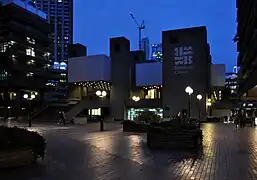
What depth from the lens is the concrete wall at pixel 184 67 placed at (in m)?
47.3

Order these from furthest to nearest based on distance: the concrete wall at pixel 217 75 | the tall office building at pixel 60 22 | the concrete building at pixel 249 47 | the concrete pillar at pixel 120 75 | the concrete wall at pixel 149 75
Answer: the tall office building at pixel 60 22 < the concrete wall at pixel 149 75 < the concrete wall at pixel 217 75 < the concrete pillar at pixel 120 75 < the concrete building at pixel 249 47

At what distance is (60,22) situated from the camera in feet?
631

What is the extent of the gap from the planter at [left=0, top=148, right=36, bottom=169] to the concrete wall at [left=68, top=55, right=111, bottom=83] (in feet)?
139

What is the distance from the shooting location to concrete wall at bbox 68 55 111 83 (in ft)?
173

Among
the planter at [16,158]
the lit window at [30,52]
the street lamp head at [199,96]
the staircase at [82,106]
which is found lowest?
the planter at [16,158]

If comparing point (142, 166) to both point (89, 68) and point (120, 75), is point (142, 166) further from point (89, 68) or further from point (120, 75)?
point (89, 68)

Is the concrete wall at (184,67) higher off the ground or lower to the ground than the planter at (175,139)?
A: higher

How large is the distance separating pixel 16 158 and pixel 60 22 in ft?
625

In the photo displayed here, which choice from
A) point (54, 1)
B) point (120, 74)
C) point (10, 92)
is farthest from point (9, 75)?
point (54, 1)

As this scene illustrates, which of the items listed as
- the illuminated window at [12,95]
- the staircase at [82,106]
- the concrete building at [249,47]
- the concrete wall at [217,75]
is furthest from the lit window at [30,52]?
the concrete building at [249,47]

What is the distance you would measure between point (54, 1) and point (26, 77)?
13695 cm

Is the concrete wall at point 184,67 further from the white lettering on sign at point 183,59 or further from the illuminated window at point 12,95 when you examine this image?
the illuminated window at point 12,95

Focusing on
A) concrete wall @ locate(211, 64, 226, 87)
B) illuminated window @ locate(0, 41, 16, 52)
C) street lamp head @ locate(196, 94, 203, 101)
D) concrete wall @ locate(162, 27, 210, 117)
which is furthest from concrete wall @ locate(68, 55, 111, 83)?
concrete wall @ locate(211, 64, 226, 87)

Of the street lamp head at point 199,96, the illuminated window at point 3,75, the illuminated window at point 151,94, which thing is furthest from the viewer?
the illuminated window at point 3,75
